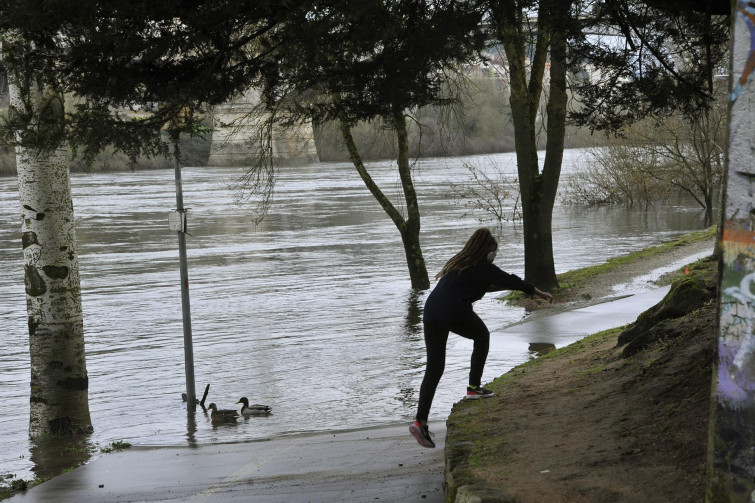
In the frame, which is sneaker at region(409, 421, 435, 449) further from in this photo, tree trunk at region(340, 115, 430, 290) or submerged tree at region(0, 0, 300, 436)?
tree trunk at region(340, 115, 430, 290)

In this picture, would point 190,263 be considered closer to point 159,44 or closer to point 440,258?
point 440,258

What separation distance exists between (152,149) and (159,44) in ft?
3.42

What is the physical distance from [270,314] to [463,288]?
526 inches

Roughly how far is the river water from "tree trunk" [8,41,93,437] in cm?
46

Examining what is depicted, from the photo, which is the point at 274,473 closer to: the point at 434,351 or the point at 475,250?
the point at 434,351

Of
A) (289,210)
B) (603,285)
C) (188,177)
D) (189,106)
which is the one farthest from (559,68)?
(188,177)

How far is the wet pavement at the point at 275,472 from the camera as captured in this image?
22.5ft

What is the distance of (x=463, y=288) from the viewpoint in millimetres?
7270

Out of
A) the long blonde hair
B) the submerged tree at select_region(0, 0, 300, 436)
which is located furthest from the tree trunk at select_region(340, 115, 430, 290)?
the long blonde hair

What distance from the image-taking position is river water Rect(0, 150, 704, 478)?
11.6 metres

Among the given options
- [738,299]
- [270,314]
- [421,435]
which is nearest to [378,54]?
[421,435]

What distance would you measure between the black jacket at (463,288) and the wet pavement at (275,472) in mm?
1158

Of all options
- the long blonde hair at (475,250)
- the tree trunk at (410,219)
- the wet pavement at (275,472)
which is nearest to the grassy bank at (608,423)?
the wet pavement at (275,472)

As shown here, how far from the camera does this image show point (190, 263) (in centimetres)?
3086
